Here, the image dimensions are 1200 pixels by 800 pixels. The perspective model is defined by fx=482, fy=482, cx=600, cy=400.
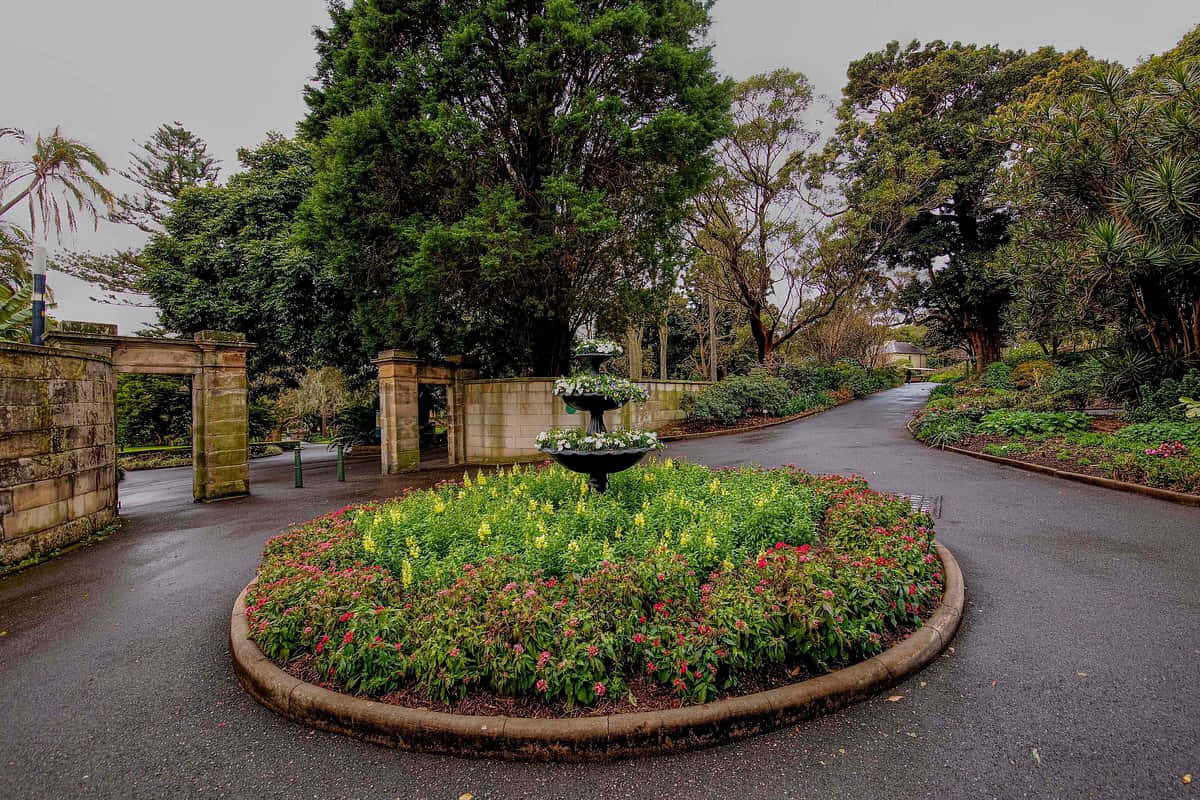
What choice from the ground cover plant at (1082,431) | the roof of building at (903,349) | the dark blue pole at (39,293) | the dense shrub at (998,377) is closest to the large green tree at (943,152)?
the dense shrub at (998,377)

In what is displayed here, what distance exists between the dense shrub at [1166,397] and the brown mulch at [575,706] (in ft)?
36.5

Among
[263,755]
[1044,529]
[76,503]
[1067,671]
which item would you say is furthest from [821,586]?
[76,503]

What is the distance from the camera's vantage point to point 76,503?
232 inches

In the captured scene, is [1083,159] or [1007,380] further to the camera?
[1007,380]

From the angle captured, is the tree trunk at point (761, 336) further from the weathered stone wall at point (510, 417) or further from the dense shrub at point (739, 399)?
the weathered stone wall at point (510, 417)

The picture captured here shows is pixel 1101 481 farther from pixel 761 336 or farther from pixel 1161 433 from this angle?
pixel 761 336

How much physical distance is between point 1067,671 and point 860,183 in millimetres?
20665

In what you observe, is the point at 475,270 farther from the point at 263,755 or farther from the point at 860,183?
the point at 860,183

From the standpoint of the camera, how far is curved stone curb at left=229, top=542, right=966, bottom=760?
7.39 ft

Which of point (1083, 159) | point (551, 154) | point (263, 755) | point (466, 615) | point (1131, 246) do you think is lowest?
point (263, 755)

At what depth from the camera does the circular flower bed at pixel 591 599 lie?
2.51 m

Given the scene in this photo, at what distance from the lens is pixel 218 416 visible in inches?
341

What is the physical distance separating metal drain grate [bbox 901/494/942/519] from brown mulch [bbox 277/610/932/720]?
14.0ft

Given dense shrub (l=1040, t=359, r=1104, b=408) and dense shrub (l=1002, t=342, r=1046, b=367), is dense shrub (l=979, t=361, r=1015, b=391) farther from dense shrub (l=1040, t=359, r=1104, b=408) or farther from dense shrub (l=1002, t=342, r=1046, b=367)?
dense shrub (l=1040, t=359, r=1104, b=408)
